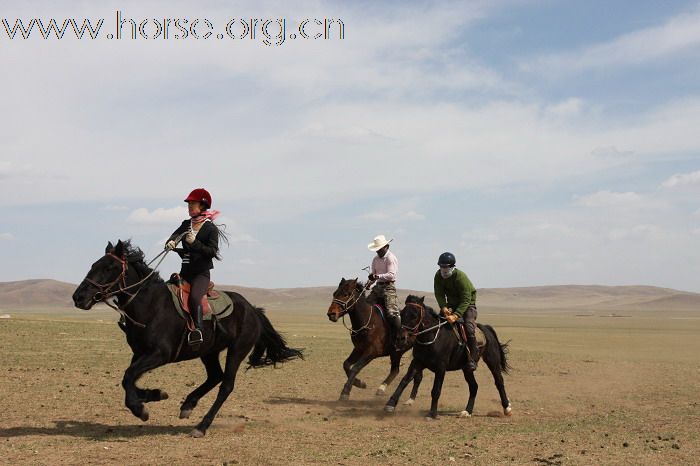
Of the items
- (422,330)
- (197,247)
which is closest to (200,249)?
(197,247)

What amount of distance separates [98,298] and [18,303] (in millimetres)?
117080

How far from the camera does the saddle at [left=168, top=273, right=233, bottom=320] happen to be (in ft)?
31.0

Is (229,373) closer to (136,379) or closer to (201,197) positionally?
(136,379)

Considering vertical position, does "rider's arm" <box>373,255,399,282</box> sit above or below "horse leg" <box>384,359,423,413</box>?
above

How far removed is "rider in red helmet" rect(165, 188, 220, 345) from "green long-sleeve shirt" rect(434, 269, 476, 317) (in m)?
4.21

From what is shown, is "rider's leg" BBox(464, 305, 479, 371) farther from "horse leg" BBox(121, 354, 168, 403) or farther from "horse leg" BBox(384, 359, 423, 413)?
"horse leg" BBox(121, 354, 168, 403)

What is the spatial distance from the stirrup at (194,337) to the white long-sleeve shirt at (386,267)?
16.8ft

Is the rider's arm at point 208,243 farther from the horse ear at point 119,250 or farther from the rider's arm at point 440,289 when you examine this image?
the rider's arm at point 440,289

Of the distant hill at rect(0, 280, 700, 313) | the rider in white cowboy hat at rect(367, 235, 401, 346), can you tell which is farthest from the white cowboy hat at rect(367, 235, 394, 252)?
the distant hill at rect(0, 280, 700, 313)

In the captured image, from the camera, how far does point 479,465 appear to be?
7.80 m

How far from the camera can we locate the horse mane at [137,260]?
30.4 ft

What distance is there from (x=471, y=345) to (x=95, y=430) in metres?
6.04

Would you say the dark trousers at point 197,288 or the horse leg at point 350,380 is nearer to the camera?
the dark trousers at point 197,288

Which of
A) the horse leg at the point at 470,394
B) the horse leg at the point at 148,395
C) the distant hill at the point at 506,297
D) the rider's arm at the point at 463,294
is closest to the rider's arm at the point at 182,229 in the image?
the horse leg at the point at 148,395
